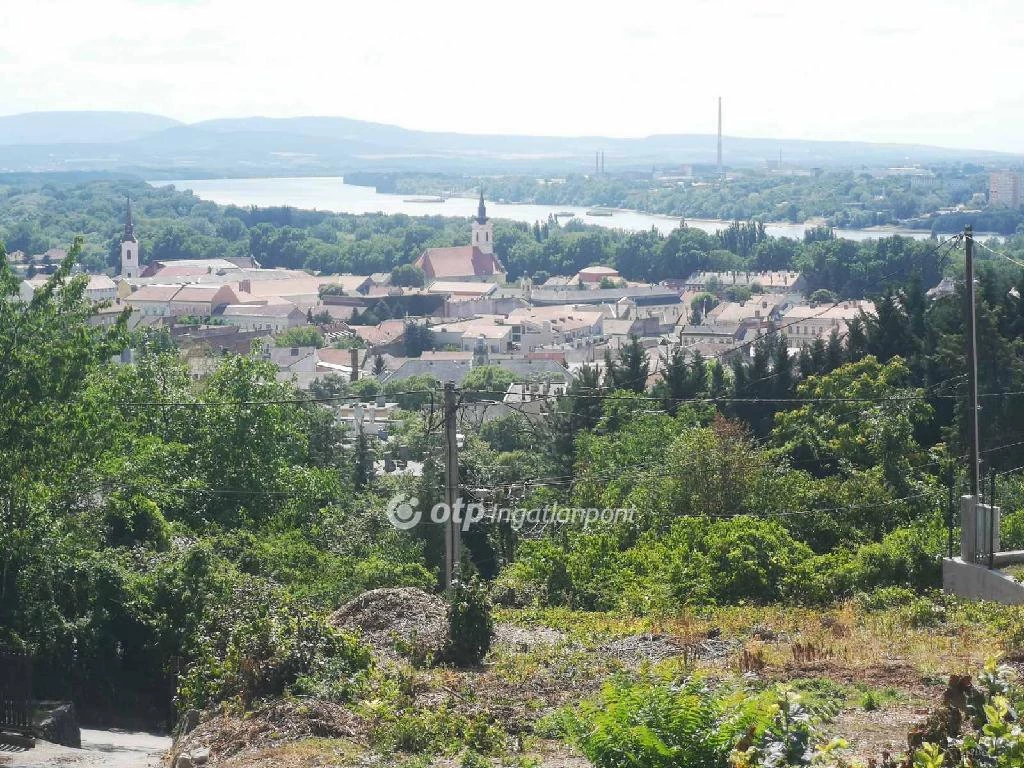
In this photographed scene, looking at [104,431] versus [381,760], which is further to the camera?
[104,431]

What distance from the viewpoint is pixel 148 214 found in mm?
167125

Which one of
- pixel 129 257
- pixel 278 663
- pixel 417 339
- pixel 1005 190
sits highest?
pixel 1005 190

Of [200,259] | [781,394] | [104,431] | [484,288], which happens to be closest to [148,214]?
[200,259]

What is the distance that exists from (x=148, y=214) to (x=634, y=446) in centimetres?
15309

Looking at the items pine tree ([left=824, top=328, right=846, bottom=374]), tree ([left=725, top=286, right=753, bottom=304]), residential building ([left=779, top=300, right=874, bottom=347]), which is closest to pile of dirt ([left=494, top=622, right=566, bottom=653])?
pine tree ([left=824, top=328, right=846, bottom=374])

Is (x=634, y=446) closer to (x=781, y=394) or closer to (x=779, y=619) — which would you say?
(x=781, y=394)

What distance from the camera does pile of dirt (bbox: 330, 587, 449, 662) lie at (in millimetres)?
8992

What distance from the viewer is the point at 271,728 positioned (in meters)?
7.09

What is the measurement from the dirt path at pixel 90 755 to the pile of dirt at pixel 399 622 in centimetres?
141

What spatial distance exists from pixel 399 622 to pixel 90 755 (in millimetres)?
2097

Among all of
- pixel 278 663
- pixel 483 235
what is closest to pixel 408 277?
pixel 483 235

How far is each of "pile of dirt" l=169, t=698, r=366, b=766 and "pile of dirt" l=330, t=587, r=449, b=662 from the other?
141 cm

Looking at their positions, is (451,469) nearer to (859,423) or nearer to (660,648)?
(660,648)

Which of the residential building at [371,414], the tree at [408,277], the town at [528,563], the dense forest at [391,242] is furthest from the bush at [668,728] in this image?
the tree at [408,277]
